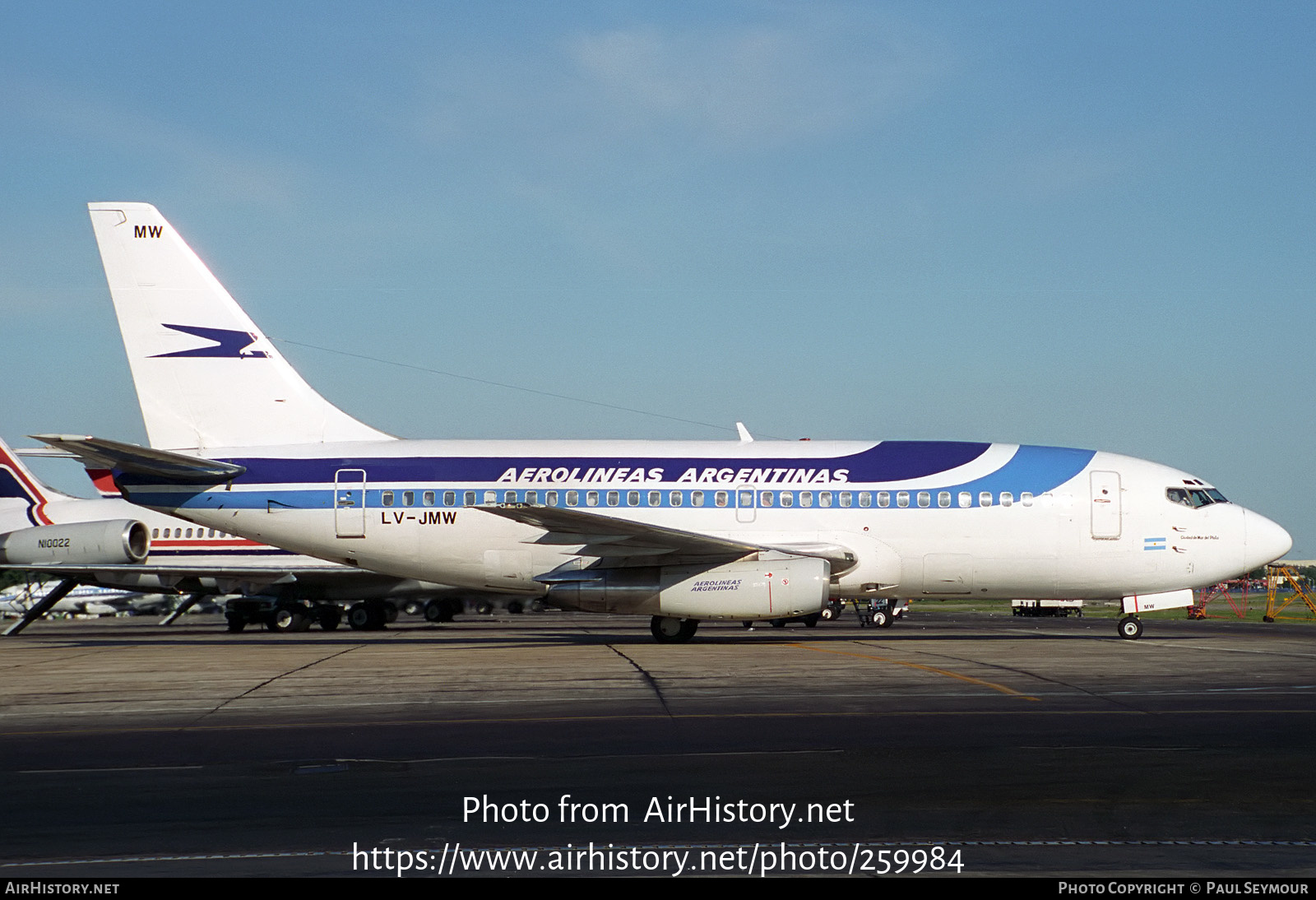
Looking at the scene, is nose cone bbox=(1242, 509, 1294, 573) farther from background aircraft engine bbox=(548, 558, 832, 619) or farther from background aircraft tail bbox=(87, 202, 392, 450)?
background aircraft tail bbox=(87, 202, 392, 450)

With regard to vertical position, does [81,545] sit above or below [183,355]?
below

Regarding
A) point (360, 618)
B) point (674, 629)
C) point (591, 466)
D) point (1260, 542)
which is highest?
point (591, 466)

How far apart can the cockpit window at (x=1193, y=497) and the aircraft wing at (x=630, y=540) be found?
277 inches

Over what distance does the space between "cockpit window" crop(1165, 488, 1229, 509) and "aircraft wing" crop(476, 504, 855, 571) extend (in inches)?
277

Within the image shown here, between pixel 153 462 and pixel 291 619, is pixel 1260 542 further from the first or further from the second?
pixel 291 619

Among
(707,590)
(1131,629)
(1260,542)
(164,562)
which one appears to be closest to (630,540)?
(707,590)

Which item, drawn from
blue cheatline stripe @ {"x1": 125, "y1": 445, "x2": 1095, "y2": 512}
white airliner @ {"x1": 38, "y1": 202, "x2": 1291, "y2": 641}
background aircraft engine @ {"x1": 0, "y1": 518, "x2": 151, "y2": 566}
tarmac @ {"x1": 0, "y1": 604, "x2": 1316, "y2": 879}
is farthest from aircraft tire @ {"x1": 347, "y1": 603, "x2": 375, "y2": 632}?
tarmac @ {"x1": 0, "y1": 604, "x2": 1316, "y2": 879}

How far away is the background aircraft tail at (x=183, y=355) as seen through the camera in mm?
26234

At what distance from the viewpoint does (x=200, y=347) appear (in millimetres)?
26312

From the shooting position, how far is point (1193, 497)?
81.9 feet

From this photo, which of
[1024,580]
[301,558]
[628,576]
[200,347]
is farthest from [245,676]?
[301,558]

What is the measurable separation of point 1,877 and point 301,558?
1228 inches

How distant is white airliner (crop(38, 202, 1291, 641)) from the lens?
24.7 meters

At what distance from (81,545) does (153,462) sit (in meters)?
10.5
